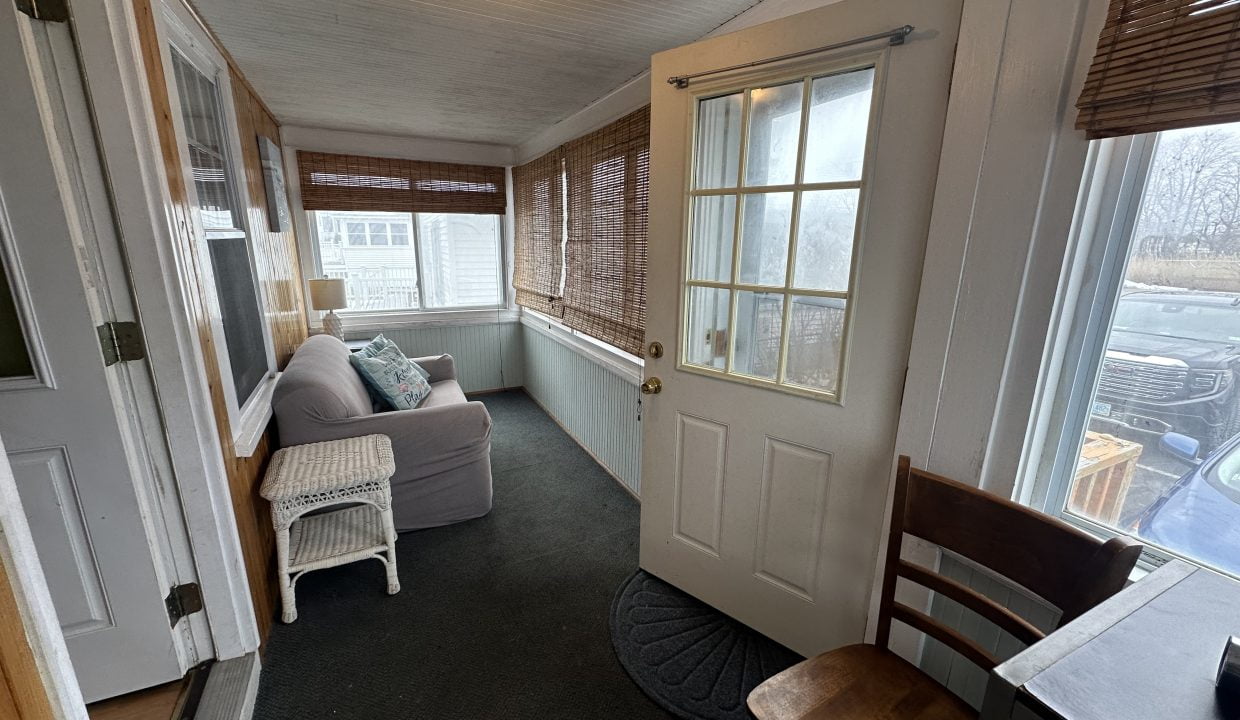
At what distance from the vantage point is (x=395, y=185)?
13.1 ft

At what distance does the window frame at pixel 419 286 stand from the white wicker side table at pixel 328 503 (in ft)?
7.83

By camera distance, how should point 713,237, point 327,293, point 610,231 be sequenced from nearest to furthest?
point 713,237 < point 610,231 < point 327,293

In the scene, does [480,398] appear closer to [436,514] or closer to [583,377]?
[583,377]

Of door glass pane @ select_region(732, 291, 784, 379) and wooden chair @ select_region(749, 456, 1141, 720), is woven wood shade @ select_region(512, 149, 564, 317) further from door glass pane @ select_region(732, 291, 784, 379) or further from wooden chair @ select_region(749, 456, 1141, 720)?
wooden chair @ select_region(749, 456, 1141, 720)

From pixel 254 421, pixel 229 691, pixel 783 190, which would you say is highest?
pixel 783 190

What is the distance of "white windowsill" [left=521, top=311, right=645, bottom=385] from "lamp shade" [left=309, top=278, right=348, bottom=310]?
1.50 meters

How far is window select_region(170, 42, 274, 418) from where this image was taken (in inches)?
61.6

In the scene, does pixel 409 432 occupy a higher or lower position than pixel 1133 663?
lower

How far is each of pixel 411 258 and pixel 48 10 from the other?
3.36 m

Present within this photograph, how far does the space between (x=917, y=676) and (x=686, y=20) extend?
2.18 metres

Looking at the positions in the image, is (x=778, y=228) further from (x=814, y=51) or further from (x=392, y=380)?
(x=392, y=380)

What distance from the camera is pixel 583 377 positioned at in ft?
10.6

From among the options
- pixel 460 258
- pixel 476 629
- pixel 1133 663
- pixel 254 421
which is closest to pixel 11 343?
pixel 254 421

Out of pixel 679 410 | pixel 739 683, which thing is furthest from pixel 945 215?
pixel 739 683
